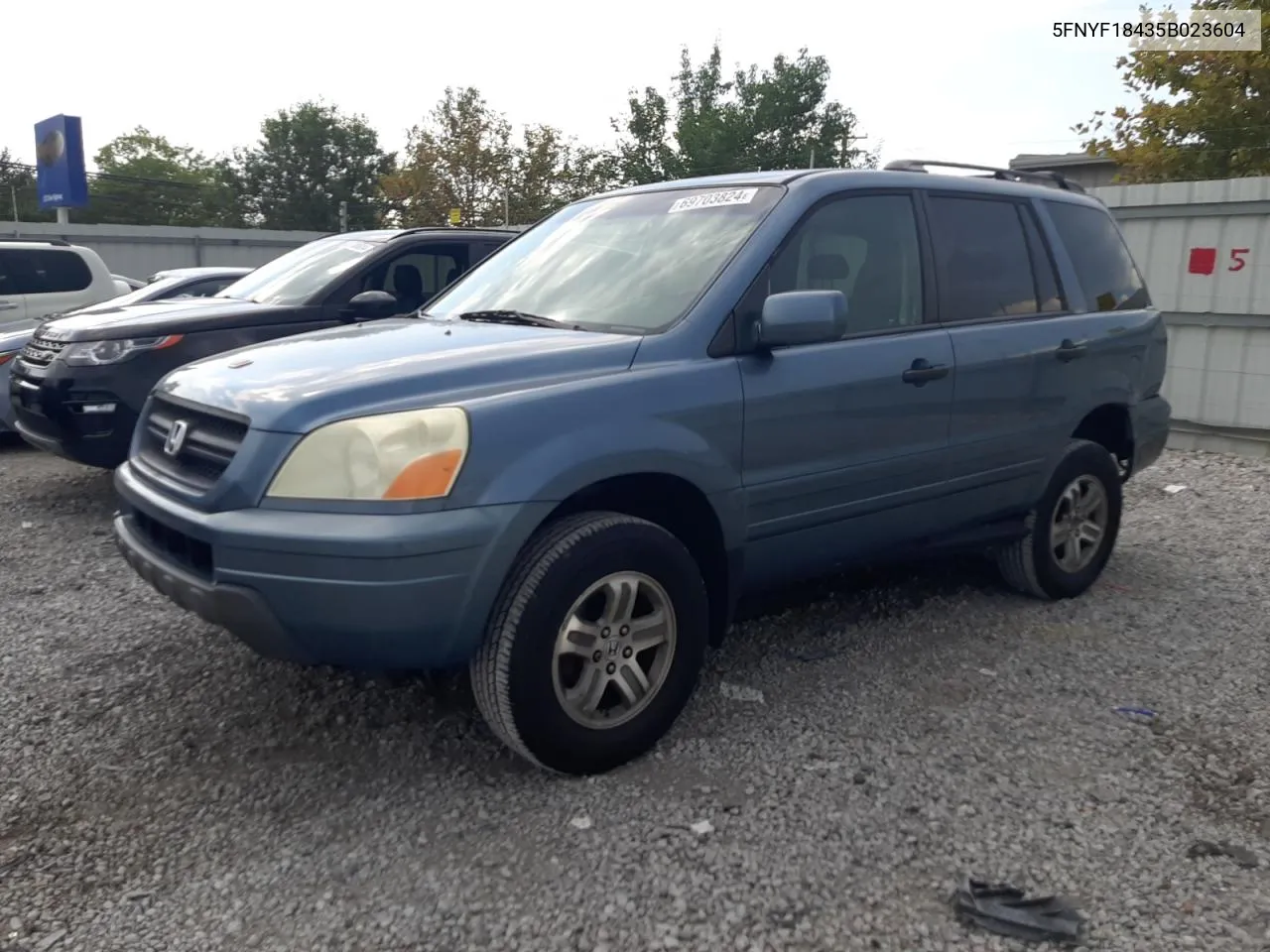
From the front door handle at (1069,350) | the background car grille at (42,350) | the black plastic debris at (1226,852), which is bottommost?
the black plastic debris at (1226,852)

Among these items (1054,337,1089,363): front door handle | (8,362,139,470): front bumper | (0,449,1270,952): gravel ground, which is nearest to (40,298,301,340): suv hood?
(8,362,139,470): front bumper

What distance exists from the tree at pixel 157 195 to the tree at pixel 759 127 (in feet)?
99.9

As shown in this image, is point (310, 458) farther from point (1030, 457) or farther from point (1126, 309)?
point (1126, 309)

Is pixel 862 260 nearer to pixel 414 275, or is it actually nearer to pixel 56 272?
pixel 414 275

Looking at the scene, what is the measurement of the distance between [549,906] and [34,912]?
121cm

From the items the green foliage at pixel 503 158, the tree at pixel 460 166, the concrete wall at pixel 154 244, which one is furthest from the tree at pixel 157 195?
the concrete wall at pixel 154 244

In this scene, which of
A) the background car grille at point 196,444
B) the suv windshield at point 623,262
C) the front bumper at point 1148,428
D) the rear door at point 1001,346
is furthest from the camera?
the front bumper at point 1148,428

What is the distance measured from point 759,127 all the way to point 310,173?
104ft

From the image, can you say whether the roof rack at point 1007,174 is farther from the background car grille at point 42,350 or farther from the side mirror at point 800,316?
the background car grille at point 42,350

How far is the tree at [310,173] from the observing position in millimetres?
64812

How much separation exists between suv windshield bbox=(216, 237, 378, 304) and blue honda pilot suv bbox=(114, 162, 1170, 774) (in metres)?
A: 2.70

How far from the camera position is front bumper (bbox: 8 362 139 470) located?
19.9 ft

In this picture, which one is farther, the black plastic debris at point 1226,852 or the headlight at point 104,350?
the headlight at point 104,350

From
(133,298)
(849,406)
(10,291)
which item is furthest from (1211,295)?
(10,291)
